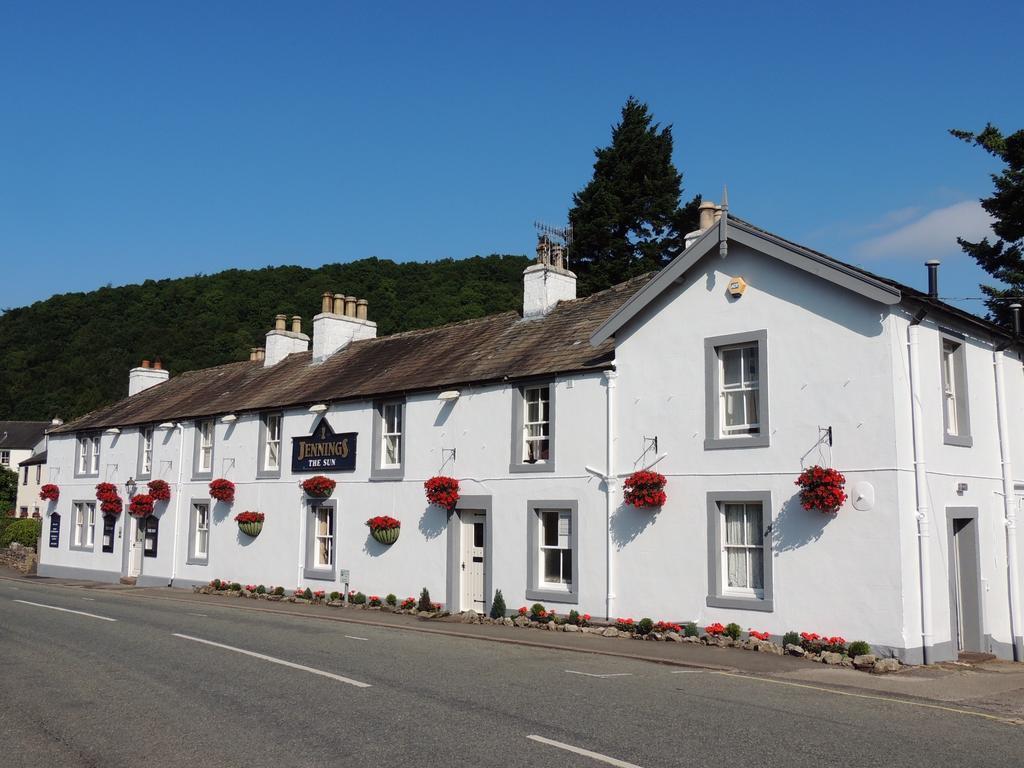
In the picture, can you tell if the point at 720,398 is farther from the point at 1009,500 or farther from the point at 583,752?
the point at 583,752

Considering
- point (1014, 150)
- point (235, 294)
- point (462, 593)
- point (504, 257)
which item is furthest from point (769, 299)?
point (235, 294)

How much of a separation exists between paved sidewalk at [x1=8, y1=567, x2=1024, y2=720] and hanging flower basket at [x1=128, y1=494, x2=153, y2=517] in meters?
12.1

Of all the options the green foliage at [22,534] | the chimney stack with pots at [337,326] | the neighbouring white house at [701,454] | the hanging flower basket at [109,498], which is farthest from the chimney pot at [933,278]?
the green foliage at [22,534]

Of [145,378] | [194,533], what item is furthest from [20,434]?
[194,533]

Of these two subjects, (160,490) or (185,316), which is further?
(185,316)

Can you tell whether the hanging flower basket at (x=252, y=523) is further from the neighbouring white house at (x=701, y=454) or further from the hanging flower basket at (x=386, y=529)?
the hanging flower basket at (x=386, y=529)

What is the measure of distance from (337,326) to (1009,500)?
793 inches

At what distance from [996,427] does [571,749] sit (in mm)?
13153

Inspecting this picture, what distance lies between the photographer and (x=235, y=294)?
92.4m

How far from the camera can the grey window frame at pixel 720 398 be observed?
52.1ft

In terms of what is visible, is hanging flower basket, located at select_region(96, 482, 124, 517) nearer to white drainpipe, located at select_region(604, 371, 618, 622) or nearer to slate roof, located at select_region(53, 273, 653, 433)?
slate roof, located at select_region(53, 273, 653, 433)

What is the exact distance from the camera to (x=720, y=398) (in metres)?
16.6

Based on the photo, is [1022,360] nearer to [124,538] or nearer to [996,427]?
[996,427]

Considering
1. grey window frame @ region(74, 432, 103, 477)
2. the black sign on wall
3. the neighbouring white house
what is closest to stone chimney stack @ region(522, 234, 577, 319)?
the neighbouring white house
